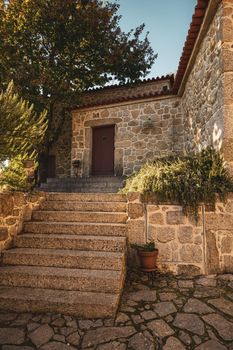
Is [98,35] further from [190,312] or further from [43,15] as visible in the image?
[190,312]

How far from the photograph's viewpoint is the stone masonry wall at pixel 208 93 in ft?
13.4

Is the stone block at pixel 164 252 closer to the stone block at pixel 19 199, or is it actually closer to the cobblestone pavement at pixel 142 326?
the cobblestone pavement at pixel 142 326

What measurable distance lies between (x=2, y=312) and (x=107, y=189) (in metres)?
4.17

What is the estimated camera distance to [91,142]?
8.75 meters

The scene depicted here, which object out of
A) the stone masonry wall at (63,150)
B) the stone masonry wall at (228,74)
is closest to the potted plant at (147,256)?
the stone masonry wall at (228,74)

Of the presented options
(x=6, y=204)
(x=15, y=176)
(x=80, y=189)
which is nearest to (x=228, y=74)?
(x=15, y=176)

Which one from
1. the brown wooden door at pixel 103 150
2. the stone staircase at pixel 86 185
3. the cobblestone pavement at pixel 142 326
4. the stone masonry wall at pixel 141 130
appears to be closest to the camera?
the cobblestone pavement at pixel 142 326

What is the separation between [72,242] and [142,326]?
156cm

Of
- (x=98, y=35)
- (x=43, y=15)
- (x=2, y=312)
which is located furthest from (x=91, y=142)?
(x=2, y=312)

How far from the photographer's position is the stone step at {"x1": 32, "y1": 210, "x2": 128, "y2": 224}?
4047mm

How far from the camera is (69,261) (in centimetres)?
317

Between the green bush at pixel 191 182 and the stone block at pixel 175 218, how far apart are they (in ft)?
0.34

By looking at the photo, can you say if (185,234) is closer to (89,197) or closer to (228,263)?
(228,263)

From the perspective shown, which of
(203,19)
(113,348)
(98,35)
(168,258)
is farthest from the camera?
(98,35)
